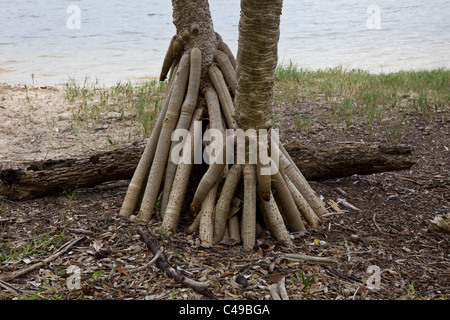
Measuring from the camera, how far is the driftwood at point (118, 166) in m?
4.10

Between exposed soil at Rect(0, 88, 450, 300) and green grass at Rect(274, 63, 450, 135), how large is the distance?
5.44ft

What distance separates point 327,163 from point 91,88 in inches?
185

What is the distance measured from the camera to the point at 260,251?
10.9ft

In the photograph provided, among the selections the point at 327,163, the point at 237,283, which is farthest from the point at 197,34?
the point at 237,283

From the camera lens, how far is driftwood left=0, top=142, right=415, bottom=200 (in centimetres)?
410

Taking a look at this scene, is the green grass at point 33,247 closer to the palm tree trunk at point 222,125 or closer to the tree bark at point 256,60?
the palm tree trunk at point 222,125

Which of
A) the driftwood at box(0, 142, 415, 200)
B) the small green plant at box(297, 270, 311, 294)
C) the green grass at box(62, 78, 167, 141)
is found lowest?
the small green plant at box(297, 270, 311, 294)

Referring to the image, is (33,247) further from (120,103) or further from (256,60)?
(120,103)

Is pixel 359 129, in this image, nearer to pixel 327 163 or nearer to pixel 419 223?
pixel 327 163

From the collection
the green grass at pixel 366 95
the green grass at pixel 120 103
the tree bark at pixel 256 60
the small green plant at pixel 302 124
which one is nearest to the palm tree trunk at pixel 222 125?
the tree bark at pixel 256 60

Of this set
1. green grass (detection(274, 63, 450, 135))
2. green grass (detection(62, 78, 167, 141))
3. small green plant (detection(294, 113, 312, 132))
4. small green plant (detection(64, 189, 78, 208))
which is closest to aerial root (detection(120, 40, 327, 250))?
small green plant (detection(64, 189, 78, 208))

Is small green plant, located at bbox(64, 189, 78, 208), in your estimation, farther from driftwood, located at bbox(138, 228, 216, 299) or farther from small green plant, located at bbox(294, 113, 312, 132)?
small green plant, located at bbox(294, 113, 312, 132)

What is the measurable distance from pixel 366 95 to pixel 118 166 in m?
4.03

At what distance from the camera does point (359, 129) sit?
20.0 ft
